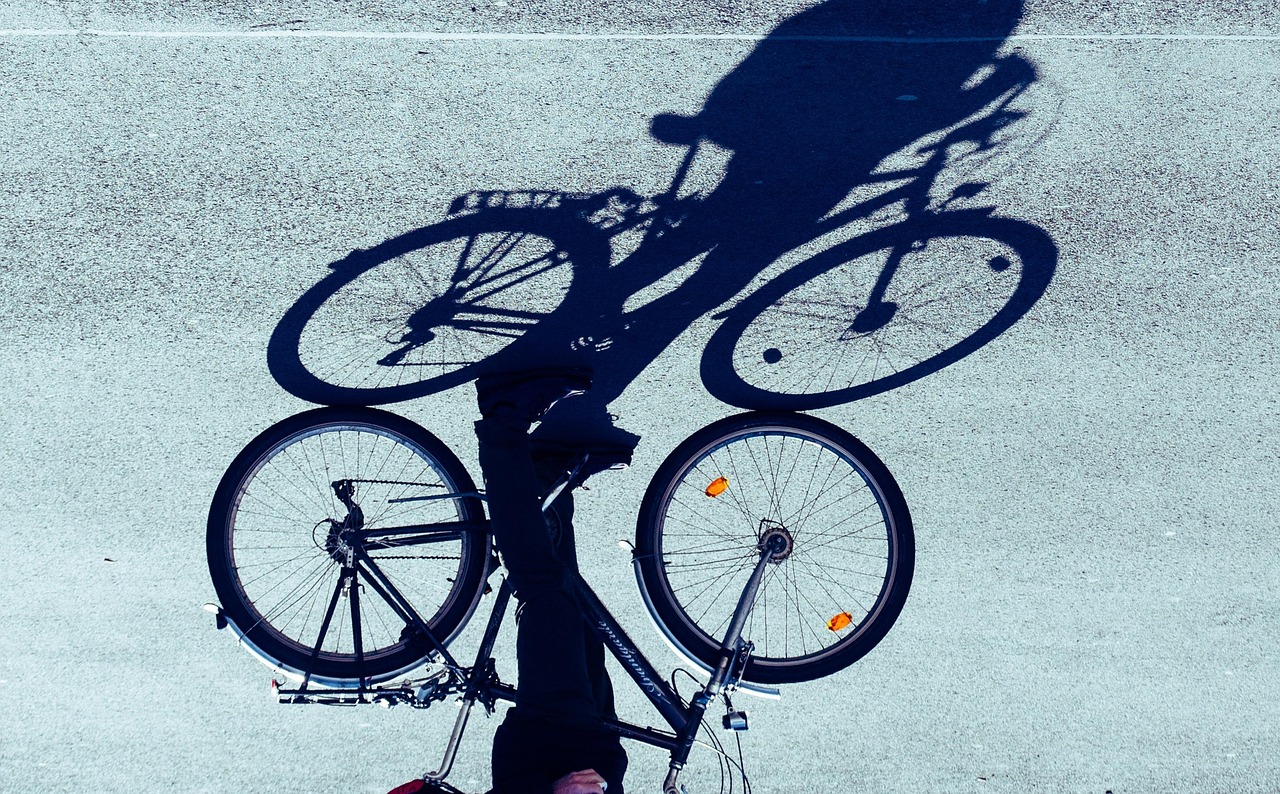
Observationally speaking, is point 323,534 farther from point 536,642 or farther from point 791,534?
point 791,534

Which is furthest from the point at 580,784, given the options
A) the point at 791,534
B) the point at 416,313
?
the point at 416,313

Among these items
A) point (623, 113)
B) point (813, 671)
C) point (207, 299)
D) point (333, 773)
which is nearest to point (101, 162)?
point (207, 299)

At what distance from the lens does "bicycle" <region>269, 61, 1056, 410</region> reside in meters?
4.34

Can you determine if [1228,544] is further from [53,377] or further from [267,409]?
[53,377]

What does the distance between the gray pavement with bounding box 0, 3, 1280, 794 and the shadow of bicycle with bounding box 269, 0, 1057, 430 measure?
0.43 feet

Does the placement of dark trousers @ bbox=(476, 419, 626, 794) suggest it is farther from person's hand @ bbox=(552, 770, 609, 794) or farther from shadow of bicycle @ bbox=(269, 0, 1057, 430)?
shadow of bicycle @ bbox=(269, 0, 1057, 430)

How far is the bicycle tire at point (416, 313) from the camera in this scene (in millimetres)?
4328

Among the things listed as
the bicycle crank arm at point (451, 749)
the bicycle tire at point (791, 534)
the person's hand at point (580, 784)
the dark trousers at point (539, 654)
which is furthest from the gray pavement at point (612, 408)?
the person's hand at point (580, 784)

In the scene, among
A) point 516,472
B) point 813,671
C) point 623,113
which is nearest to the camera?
point 516,472

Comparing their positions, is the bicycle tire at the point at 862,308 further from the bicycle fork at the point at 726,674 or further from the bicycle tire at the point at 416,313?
the bicycle fork at the point at 726,674

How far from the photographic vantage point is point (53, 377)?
4.33m

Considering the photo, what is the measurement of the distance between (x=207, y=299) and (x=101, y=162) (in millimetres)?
983

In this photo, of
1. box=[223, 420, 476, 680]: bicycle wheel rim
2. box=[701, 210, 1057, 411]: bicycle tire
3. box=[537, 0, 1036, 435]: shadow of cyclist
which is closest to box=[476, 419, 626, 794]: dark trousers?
box=[223, 420, 476, 680]: bicycle wheel rim

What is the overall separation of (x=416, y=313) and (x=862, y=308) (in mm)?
2389
